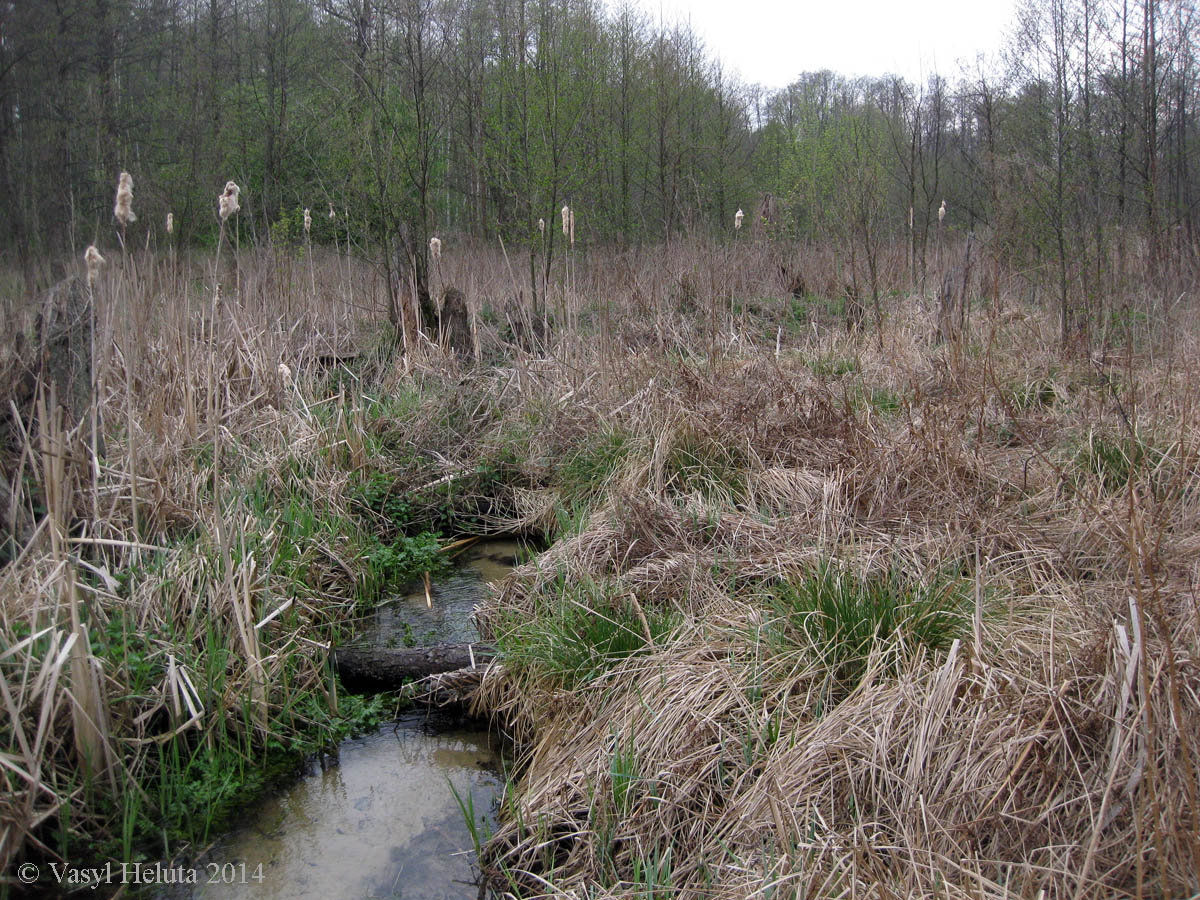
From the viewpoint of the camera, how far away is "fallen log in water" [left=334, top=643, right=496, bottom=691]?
3.48 m

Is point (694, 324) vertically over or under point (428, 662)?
over

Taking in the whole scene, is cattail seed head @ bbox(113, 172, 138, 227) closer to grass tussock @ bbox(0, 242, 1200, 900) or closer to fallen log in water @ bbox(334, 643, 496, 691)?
grass tussock @ bbox(0, 242, 1200, 900)

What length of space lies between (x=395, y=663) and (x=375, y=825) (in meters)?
0.89

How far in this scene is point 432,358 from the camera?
21.9ft

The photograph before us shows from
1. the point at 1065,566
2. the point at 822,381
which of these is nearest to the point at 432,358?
the point at 822,381

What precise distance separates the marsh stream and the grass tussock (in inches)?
5.3

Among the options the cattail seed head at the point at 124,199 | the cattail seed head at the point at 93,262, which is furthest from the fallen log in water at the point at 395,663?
the cattail seed head at the point at 124,199

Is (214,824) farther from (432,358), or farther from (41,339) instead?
(432,358)

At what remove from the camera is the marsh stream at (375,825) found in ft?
7.93

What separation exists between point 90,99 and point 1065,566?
48.0ft

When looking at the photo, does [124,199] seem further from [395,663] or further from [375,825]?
[375,825]

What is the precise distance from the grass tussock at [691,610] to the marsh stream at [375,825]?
13 centimetres

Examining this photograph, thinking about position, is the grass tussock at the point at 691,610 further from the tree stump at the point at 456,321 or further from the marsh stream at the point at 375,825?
the tree stump at the point at 456,321

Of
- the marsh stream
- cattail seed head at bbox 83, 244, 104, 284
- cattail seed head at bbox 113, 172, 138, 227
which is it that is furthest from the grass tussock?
cattail seed head at bbox 113, 172, 138, 227
